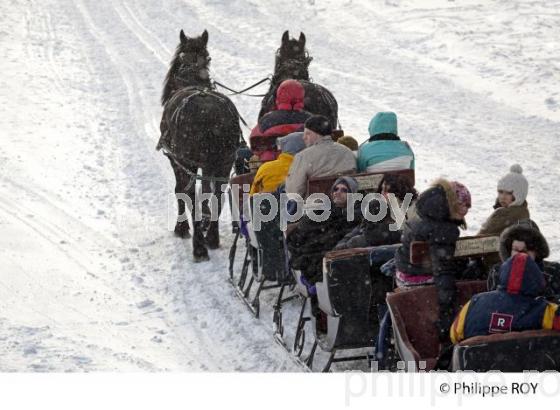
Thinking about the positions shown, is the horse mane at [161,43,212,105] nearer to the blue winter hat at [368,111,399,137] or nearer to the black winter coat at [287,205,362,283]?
the blue winter hat at [368,111,399,137]

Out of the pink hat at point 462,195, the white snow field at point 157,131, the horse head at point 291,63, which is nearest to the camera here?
the pink hat at point 462,195

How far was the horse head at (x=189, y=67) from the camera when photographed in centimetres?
1083

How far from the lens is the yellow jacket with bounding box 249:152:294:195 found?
312 inches

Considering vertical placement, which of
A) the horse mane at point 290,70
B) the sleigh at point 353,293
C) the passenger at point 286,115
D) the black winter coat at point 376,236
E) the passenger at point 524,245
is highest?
the horse mane at point 290,70

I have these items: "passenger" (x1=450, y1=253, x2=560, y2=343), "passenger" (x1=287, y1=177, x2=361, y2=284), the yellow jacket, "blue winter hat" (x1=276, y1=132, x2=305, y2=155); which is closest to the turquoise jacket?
"blue winter hat" (x1=276, y1=132, x2=305, y2=155)

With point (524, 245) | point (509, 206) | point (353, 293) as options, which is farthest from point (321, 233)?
point (524, 245)

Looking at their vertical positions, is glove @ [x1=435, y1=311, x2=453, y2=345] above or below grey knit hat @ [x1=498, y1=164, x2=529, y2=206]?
below

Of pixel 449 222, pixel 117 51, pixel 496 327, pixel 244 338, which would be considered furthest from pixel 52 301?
pixel 117 51

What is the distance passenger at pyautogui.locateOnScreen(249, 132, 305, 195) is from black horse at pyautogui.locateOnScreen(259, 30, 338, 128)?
2.21m

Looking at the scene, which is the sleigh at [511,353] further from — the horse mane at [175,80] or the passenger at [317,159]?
the horse mane at [175,80]

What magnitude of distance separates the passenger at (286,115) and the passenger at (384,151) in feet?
4.47

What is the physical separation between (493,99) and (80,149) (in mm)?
7127

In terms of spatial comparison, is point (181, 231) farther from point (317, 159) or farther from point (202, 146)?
point (317, 159)

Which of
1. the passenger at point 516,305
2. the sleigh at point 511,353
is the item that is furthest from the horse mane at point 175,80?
the sleigh at point 511,353
